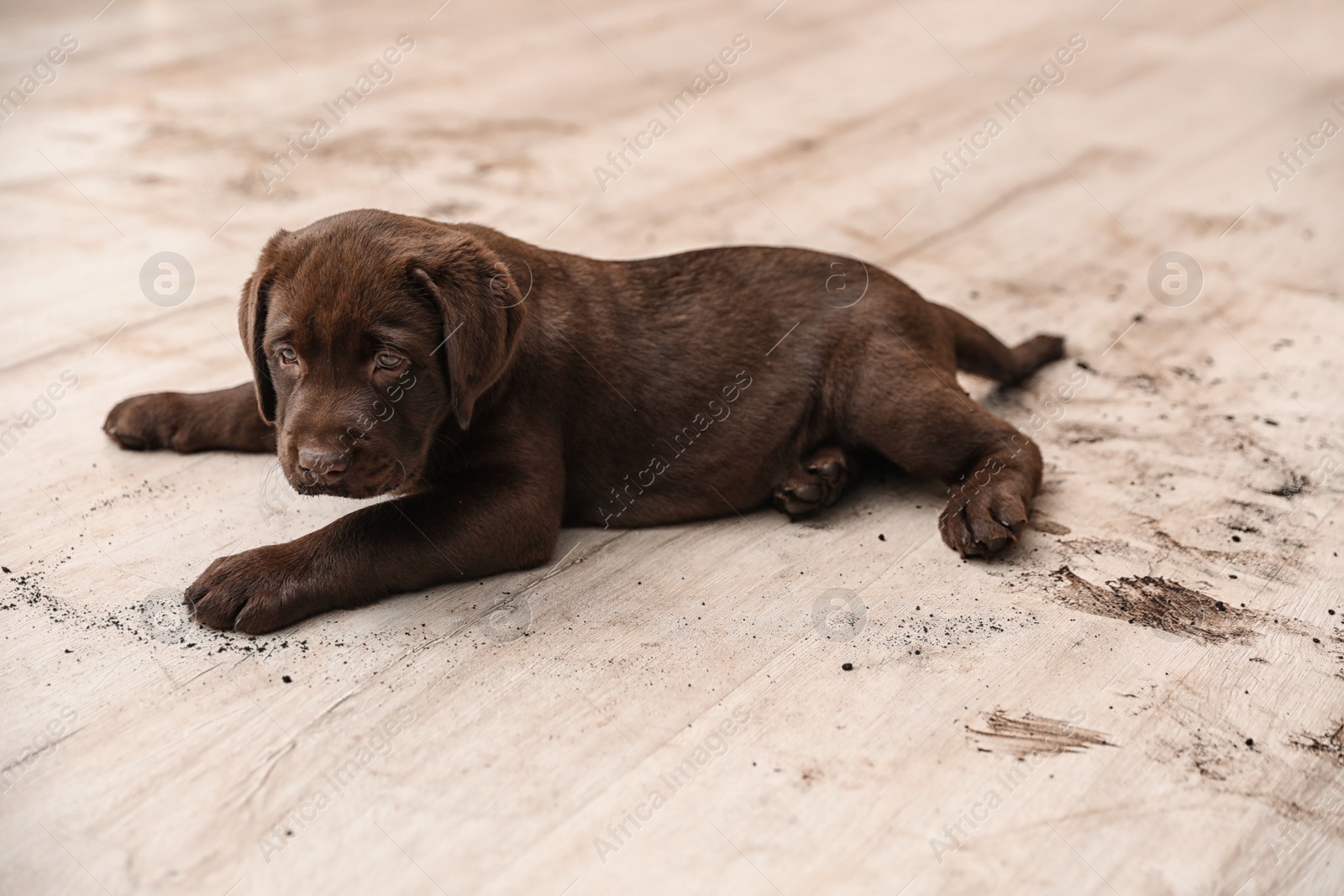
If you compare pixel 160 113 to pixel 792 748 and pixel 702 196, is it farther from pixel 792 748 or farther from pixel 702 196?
pixel 792 748

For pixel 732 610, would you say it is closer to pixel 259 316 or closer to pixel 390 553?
pixel 390 553

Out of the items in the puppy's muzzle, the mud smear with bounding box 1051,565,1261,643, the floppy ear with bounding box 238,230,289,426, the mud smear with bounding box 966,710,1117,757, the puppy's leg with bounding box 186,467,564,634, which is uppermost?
the floppy ear with bounding box 238,230,289,426

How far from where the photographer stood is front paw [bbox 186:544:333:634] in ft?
12.2

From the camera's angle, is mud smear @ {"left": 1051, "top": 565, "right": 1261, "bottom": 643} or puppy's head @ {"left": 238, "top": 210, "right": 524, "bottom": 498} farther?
mud smear @ {"left": 1051, "top": 565, "right": 1261, "bottom": 643}

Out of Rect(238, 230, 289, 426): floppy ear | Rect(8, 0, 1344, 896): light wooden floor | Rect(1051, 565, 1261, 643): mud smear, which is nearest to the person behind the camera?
Rect(8, 0, 1344, 896): light wooden floor

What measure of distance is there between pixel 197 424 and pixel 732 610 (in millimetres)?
2201

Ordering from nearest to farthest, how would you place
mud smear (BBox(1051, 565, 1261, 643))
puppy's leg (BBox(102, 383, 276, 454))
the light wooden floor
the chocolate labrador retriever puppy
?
1. the light wooden floor
2. the chocolate labrador retriever puppy
3. mud smear (BBox(1051, 565, 1261, 643))
4. puppy's leg (BBox(102, 383, 276, 454))

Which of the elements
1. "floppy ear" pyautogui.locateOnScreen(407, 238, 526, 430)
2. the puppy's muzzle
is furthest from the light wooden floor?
"floppy ear" pyautogui.locateOnScreen(407, 238, 526, 430)

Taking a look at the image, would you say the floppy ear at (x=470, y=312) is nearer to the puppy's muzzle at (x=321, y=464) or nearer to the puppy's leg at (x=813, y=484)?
the puppy's muzzle at (x=321, y=464)

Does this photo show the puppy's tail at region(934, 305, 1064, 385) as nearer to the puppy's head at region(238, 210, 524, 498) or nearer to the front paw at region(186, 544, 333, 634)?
the puppy's head at region(238, 210, 524, 498)

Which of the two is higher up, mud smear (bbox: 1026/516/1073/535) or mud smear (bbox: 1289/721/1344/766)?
mud smear (bbox: 1289/721/1344/766)

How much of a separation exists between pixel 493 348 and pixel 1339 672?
2.71 m

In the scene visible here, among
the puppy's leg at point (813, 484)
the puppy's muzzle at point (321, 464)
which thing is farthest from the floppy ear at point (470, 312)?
the puppy's leg at point (813, 484)

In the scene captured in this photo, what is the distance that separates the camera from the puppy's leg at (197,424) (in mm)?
4746
